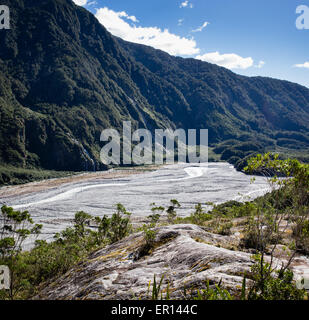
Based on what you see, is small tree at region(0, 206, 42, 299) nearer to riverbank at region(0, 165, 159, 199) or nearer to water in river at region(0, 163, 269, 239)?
water in river at region(0, 163, 269, 239)

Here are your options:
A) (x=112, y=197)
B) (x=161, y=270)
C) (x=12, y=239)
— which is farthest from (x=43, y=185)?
(x=161, y=270)

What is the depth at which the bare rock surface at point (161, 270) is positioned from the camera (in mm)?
5234

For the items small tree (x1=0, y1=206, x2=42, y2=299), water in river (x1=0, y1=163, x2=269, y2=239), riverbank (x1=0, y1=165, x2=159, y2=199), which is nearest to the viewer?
small tree (x1=0, y1=206, x2=42, y2=299)

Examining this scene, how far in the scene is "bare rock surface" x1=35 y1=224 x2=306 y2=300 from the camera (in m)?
5.23

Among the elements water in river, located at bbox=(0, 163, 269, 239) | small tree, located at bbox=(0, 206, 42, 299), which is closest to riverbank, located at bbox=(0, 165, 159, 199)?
water in river, located at bbox=(0, 163, 269, 239)

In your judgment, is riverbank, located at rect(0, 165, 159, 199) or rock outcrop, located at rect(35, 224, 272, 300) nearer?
rock outcrop, located at rect(35, 224, 272, 300)

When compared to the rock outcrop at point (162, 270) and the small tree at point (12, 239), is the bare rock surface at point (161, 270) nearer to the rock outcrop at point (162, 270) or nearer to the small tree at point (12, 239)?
the rock outcrop at point (162, 270)

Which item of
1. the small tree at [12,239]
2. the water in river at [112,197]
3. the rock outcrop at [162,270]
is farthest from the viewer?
the water in river at [112,197]

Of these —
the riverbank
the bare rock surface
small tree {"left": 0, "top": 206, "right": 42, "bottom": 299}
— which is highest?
the bare rock surface

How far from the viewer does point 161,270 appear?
245 inches

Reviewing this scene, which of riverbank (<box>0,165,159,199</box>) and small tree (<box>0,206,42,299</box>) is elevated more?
small tree (<box>0,206,42,299</box>)

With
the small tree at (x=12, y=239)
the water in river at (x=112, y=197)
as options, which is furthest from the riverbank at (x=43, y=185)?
the small tree at (x=12, y=239)

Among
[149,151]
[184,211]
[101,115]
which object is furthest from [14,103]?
[184,211]
